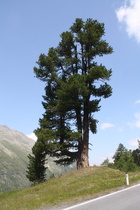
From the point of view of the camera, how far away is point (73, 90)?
20672mm

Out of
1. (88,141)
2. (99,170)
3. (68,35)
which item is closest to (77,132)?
(88,141)

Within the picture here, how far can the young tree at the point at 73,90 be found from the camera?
2125 cm

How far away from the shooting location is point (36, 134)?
71.7 feet

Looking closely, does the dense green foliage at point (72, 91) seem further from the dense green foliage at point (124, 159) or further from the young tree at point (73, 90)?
the dense green foliage at point (124, 159)

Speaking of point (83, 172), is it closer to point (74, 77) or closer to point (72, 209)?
point (74, 77)

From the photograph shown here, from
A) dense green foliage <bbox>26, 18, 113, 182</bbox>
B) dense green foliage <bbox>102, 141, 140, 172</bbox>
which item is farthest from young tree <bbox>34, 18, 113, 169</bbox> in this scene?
dense green foliage <bbox>102, 141, 140, 172</bbox>

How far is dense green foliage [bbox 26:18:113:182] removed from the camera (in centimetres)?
2120

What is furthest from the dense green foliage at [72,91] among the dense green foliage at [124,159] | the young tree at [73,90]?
the dense green foliage at [124,159]

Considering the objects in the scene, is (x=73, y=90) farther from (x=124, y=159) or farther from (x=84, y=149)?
(x=124, y=159)

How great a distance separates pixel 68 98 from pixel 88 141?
5276 millimetres

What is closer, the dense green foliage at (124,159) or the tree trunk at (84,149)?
the tree trunk at (84,149)

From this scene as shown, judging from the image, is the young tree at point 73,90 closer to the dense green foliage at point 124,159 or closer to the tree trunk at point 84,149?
the tree trunk at point 84,149

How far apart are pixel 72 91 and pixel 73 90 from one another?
147 mm

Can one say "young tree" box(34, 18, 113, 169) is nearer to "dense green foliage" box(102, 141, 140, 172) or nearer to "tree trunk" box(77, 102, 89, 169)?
"tree trunk" box(77, 102, 89, 169)
